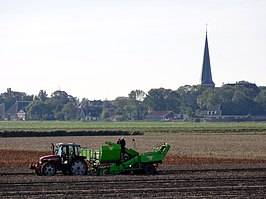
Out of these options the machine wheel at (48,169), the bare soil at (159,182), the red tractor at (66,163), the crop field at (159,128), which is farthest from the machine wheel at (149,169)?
the crop field at (159,128)

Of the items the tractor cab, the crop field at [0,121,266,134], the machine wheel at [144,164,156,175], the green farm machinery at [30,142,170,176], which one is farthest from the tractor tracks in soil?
the crop field at [0,121,266,134]

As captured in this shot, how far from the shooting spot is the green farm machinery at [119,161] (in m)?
35.8

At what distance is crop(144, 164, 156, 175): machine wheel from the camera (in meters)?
36.2

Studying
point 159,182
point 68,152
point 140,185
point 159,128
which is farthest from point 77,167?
point 159,128

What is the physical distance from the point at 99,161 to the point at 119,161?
0.92 metres

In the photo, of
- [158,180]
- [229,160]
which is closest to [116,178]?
[158,180]

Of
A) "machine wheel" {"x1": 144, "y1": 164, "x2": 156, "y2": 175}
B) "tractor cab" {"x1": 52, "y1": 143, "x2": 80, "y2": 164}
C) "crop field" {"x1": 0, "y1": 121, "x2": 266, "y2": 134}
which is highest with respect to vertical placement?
"crop field" {"x1": 0, "y1": 121, "x2": 266, "y2": 134}

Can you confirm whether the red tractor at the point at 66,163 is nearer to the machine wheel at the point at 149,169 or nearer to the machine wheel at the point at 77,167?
the machine wheel at the point at 77,167

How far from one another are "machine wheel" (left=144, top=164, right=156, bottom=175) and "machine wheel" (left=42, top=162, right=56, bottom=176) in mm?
4227

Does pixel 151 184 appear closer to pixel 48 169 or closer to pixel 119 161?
pixel 119 161

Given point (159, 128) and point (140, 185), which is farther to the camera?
point (159, 128)

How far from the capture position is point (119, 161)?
118 feet

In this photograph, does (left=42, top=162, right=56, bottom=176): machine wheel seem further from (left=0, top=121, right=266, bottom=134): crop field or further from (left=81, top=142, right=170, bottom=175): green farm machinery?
(left=0, top=121, right=266, bottom=134): crop field

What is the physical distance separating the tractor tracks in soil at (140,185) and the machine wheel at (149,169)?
400 millimetres
